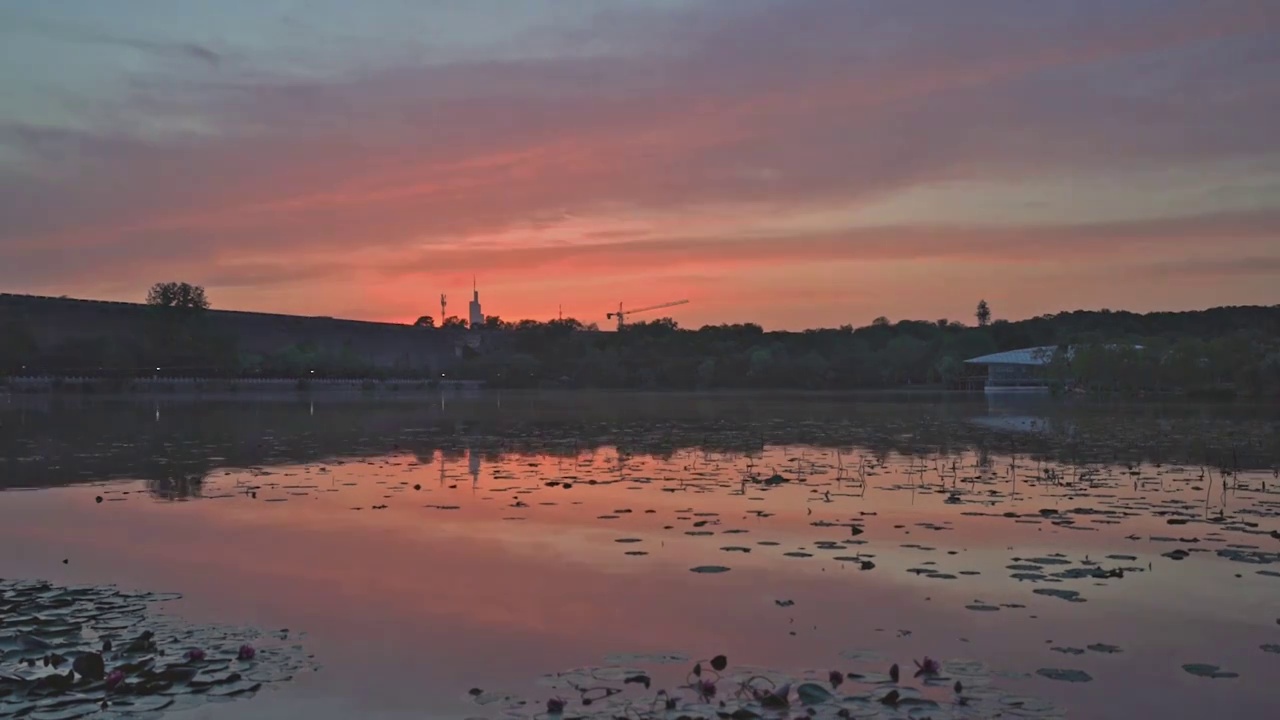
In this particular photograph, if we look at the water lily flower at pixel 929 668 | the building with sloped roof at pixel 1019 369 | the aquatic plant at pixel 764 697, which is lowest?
the aquatic plant at pixel 764 697

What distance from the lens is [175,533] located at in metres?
16.4

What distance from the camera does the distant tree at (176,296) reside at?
16075 centimetres

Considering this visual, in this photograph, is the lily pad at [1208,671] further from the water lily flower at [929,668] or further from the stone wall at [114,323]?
the stone wall at [114,323]

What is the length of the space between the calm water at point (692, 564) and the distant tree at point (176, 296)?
142436 millimetres

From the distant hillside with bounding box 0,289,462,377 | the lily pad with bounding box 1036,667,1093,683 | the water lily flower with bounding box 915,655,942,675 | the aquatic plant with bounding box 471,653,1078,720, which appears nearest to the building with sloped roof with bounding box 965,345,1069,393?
the distant hillside with bounding box 0,289,462,377

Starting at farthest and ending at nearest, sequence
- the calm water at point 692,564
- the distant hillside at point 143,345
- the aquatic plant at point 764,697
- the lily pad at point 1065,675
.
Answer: the distant hillside at point 143,345 < the calm water at point 692,564 < the lily pad at point 1065,675 < the aquatic plant at point 764,697

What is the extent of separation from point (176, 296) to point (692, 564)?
536 ft

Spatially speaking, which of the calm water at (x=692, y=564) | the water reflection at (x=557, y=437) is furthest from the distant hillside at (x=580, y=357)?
the calm water at (x=692, y=564)

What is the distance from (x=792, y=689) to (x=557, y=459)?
2138cm

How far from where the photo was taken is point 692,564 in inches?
550

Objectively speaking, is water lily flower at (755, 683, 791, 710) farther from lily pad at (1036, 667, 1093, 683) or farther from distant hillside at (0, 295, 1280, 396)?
distant hillside at (0, 295, 1280, 396)

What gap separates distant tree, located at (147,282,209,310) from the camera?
527ft

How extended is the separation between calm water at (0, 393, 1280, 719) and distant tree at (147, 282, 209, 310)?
467ft

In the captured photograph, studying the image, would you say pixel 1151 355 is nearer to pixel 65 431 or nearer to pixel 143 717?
pixel 65 431
